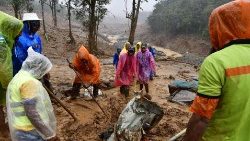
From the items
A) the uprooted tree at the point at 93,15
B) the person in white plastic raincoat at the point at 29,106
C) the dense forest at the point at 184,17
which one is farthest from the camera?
the dense forest at the point at 184,17

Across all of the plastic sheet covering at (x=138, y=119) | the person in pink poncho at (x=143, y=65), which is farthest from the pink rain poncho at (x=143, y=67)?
the plastic sheet covering at (x=138, y=119)

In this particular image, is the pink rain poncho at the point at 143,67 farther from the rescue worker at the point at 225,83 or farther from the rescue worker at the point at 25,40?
the rescue worker at the point at 225,83

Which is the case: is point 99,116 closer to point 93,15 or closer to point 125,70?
point 125,70

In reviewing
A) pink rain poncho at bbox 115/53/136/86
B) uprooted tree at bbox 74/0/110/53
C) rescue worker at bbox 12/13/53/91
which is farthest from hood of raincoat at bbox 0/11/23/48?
uprooted tree at bbox 74/0/110/53

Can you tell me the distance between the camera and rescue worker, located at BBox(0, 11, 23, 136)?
16.8ft

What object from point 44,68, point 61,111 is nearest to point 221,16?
point 44,68

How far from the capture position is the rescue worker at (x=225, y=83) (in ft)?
6.21

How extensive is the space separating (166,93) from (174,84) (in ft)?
3.87

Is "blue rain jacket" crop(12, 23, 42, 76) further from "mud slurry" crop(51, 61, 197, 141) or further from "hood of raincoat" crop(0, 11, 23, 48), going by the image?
"mud slurry" crop(51, 61, 197, 141)

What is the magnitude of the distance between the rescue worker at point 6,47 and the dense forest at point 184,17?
3080cm

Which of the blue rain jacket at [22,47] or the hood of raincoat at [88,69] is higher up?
the blue rain jacket at [22,47]

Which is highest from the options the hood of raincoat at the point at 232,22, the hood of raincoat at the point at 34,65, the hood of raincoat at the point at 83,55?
the hood of raincoat at the point at 232,22

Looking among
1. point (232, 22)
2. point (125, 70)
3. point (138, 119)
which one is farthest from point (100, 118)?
point (232, 22)

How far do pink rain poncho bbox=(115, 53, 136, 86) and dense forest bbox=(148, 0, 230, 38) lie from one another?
2603cm
